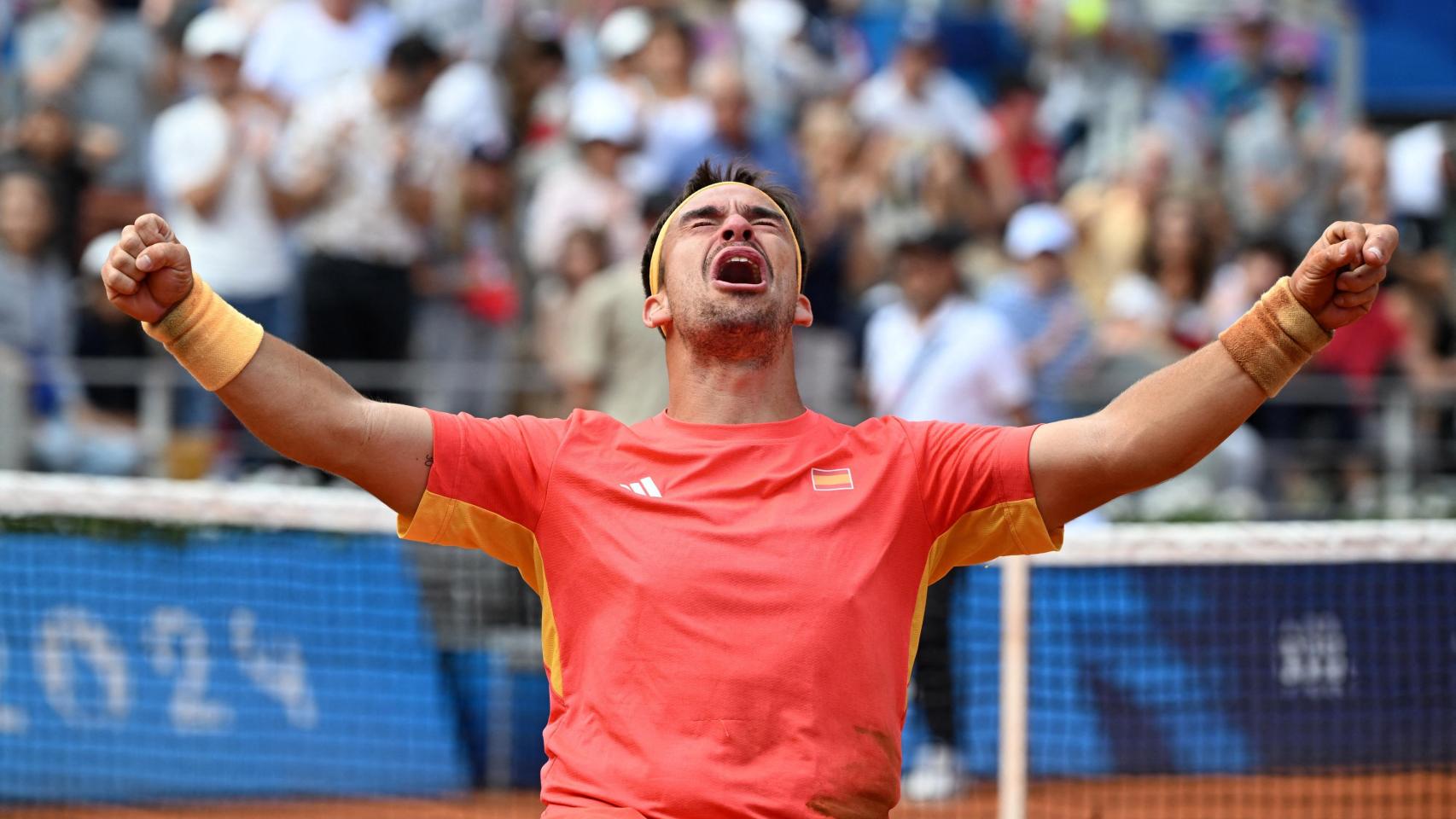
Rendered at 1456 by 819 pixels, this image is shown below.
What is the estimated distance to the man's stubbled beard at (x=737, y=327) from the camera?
15.1 feet

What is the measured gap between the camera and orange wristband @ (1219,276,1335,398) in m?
4.21

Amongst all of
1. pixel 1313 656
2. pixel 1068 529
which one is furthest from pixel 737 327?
pixel 1313 656

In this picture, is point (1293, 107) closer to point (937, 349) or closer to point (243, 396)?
point (937, 349)

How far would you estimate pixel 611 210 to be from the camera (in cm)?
1124

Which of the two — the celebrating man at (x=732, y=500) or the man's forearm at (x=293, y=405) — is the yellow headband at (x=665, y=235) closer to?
the celebrating man at (x=732, y=500)

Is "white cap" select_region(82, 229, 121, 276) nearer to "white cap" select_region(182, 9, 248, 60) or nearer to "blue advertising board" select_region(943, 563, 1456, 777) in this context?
"white cap" select_region(182, 9, 248, 60)

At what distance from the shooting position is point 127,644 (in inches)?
Answer: 367

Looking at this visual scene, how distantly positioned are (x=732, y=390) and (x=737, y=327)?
0.17 metres

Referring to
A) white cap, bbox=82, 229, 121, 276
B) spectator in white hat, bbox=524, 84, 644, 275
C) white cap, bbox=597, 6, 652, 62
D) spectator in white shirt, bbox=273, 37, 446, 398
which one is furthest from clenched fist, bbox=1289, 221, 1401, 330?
white cap, bbox=597, 6, 652, 62

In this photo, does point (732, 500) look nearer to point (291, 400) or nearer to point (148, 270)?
point (291, 400)

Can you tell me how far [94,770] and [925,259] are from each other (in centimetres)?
512

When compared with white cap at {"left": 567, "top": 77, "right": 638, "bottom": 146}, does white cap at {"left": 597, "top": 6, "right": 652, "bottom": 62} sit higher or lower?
higher

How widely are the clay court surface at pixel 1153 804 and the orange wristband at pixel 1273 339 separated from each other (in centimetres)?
490

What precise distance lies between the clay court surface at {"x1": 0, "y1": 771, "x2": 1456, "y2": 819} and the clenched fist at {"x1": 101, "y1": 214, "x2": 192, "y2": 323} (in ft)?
17.8
